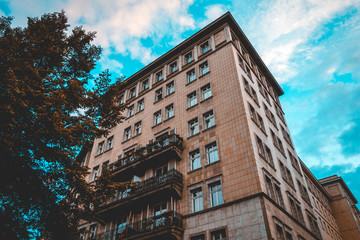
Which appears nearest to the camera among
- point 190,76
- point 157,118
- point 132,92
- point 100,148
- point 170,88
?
point 157,118

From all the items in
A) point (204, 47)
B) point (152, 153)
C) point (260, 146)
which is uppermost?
point (204, 47)

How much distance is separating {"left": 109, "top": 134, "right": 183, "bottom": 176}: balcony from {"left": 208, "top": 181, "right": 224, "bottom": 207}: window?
4.33m

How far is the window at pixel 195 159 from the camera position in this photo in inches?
840

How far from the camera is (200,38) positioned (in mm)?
32000

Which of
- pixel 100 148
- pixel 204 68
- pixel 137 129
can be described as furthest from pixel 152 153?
pixel 100 148

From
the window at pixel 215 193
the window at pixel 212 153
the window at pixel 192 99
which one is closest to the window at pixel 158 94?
the window at pixel 192 99

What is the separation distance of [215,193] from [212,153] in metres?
3.41

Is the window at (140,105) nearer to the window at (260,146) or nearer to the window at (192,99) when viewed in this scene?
the window at (192,99)

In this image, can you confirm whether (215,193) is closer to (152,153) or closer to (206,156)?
(206,156)

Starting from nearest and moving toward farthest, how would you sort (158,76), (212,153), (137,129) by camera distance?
(212,153) → (137,129) → (158,76)

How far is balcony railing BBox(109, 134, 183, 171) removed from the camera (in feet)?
74.2

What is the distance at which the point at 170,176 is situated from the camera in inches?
816

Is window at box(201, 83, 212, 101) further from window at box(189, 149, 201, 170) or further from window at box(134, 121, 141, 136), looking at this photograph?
window at box(134, 121, 141, 136)

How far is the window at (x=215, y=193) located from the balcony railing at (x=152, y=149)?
15.8 feet
